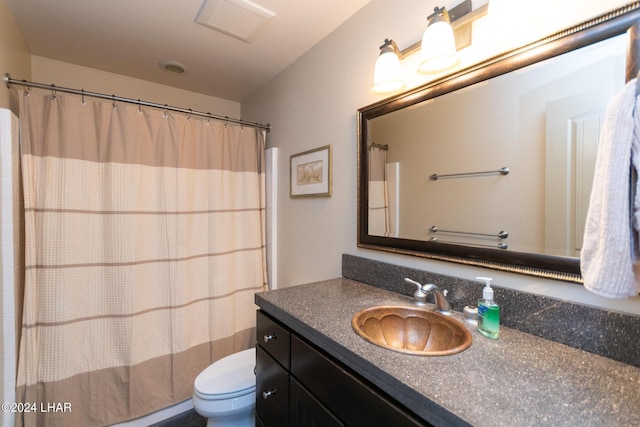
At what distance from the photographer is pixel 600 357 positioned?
74 cm

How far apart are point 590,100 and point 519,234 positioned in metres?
0.43

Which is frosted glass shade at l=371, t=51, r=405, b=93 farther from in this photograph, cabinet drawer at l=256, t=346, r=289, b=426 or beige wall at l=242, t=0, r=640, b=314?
cabinet drawer at l=256, t=346, r=289, b=426

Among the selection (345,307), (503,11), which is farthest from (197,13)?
(345,307)

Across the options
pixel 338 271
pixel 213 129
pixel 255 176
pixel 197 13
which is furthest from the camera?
pixel 255 176

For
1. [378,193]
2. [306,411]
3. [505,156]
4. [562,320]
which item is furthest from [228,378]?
[505,156]

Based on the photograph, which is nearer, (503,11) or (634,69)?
(634,69)

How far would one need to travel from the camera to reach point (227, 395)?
1.35m

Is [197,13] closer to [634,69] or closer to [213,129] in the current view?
[213,129]

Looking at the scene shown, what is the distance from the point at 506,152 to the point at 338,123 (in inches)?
35.0

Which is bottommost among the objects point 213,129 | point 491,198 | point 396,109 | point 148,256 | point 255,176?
point 148,256

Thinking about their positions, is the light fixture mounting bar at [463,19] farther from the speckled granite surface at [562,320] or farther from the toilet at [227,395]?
the toilet at [227,395]

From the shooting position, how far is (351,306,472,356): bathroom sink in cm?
94

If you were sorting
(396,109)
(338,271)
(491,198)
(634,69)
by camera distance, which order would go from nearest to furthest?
(634,69)
(491,198)
(396,109)
(338,271)

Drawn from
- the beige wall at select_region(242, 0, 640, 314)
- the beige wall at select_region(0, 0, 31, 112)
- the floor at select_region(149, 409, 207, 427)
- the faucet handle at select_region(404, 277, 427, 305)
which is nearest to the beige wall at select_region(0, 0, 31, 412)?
the beige wall at select_region(0, 0, 31, 112)
